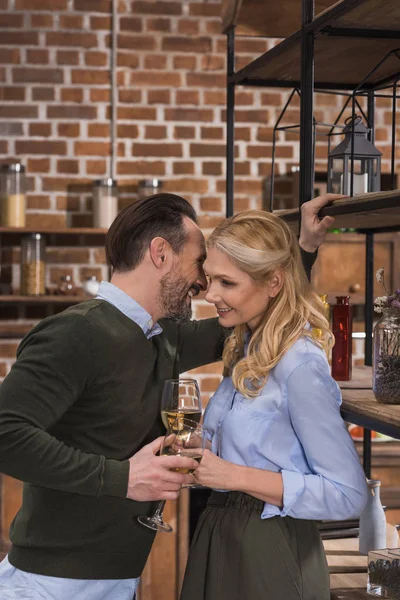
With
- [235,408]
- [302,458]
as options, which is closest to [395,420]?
[302,458]

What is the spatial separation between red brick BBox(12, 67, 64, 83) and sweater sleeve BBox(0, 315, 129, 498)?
2.57 metres

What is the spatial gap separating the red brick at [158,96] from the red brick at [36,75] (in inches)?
16.1

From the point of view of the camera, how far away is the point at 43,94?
3.99 m

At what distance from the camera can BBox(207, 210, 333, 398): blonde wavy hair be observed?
162cm

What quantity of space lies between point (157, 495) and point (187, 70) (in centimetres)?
281

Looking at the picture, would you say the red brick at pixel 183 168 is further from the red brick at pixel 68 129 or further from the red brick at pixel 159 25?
the red brick at pixel 159 25

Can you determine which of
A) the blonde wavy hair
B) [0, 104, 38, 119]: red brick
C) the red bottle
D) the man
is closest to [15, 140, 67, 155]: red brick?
[0, 104, 38, 119]: red brick

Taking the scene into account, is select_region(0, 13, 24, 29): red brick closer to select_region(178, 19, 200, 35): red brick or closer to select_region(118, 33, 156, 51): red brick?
select_region(118, 33, 156, 51): red brick

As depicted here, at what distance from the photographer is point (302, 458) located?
5.20 ft

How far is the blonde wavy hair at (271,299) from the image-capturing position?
162cm

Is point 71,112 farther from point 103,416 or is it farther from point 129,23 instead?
point 103,416

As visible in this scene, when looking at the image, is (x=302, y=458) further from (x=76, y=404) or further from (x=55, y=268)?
(x=55, y=268)

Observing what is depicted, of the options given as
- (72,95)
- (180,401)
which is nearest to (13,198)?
(72,95)

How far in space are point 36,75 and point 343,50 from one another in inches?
89.9
